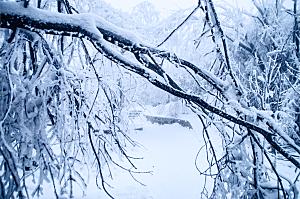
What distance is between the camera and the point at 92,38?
130cm

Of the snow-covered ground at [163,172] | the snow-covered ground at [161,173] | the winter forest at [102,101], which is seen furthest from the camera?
the snow-covered ground at [163,172]

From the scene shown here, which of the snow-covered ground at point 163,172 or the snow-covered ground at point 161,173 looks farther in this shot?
the snow-covered ground at point 163,172

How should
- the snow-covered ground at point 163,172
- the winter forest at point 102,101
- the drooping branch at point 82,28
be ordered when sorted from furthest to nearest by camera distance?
1. the snow-covered ground at point 163,172
2. the winter forest at point 102,101
3. the drooping branch at point 82,28

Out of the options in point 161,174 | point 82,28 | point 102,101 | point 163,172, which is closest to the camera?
point 82,28

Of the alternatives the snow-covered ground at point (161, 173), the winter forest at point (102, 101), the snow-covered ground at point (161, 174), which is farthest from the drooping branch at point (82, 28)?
the snow-covered ground at point (161, 174)

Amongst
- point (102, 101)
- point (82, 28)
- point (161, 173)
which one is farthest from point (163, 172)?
point (82, 28)

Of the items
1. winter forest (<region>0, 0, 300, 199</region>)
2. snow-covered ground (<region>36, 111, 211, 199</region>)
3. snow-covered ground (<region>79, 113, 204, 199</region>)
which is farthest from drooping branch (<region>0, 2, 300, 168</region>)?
snow-covered ground (<region>79, 113, 204, 199</region>)

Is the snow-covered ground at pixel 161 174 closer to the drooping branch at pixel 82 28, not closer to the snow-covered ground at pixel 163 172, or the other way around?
the snow-covered ground at pixel 163 172

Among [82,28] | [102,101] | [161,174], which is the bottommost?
[161,174]

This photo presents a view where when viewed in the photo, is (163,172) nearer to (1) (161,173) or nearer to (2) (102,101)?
(1) (161,173)

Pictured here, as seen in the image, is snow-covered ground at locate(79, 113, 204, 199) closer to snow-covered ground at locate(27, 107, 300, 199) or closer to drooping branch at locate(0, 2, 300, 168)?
snow-covered ground at locate(27, 107, 300, 199)

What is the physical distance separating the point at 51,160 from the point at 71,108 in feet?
1.66

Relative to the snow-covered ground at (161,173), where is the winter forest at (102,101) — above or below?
above

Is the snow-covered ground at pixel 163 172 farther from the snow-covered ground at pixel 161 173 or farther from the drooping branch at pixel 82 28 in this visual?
the drooping branch at pixel 82 28
